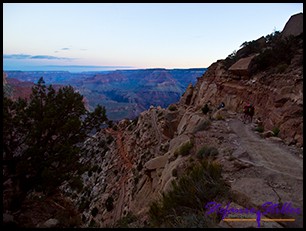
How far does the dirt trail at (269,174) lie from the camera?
5047 mm

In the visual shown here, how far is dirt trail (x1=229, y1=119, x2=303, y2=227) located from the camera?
5.05 meters

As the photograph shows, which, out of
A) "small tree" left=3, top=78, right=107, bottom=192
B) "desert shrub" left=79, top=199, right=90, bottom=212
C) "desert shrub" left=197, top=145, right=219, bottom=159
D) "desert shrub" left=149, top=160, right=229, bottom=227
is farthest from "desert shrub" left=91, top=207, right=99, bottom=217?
"desert shrub" left=149, top=160, right=229, bottom=227

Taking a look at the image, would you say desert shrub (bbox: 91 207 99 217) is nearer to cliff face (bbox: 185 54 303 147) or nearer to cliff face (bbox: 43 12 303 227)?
cliff face (bbox: 43 12 303 227)

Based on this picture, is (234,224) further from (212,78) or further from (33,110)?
(212,78)

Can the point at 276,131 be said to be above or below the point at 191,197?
above

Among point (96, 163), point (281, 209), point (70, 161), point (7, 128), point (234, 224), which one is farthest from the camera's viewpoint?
point (96, 163)

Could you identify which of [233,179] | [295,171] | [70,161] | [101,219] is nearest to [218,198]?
[233,179]

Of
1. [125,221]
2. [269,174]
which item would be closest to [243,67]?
[269,174]

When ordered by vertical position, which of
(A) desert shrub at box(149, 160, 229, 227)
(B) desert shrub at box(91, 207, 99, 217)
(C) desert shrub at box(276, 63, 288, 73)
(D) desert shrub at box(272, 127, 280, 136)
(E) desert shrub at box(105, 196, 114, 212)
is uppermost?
(C) desert shrub at box(276, 63, 288, 73)

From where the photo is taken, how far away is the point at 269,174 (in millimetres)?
6402

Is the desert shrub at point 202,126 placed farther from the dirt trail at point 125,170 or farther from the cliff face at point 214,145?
the dirt trail at point 125,170

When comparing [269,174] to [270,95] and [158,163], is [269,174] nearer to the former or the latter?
[158,163]

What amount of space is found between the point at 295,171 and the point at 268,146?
9.33 feet

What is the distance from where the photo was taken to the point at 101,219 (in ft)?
52.3
